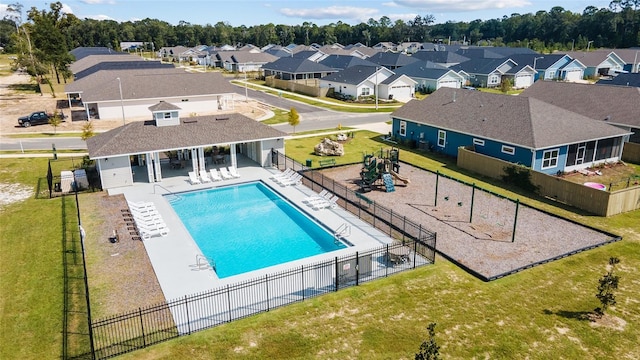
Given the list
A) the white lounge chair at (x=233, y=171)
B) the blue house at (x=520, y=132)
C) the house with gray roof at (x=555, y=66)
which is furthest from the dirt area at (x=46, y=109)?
the house with gray roof at (x=555, y=66)

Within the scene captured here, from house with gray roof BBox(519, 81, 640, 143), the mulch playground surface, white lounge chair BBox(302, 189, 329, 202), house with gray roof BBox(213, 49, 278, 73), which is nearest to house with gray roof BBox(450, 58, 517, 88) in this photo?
house with gray roof BBox(519, 81, 640, 143)

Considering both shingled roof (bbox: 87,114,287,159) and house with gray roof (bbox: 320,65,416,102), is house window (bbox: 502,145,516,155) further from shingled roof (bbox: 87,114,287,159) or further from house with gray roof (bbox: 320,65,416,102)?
house with gray roof (bbox: 320,65,416,102)

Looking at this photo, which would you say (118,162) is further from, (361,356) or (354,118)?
(354,118)

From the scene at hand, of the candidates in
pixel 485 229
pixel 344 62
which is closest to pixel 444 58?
pixel 344 62

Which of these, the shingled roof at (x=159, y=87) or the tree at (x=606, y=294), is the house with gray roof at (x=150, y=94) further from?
the tree at (x=606, y=294)

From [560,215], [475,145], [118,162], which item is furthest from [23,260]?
[475,145]

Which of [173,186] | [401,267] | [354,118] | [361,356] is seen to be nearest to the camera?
[361,356]
